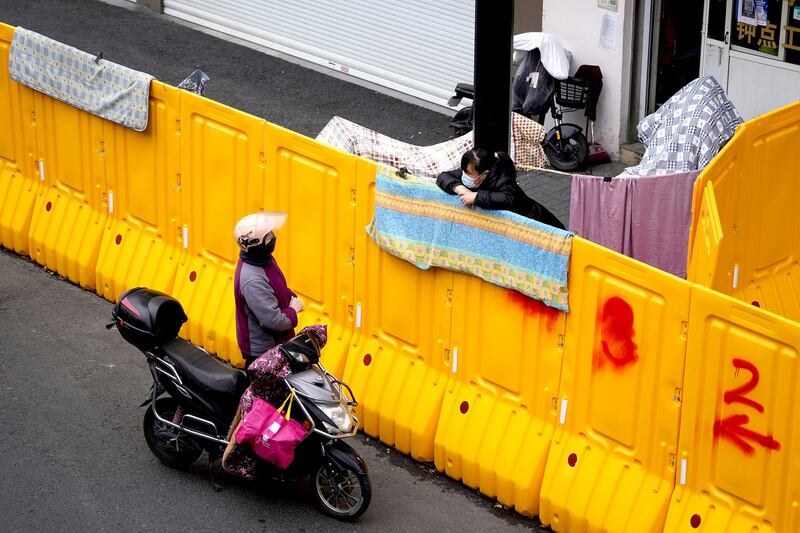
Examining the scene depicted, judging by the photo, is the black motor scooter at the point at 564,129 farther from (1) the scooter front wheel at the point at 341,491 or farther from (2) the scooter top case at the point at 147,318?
(1) the scooter front wheel at the point at 341,491

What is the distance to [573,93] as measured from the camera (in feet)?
42.0

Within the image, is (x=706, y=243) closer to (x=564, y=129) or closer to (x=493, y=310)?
(x=493, y=310)

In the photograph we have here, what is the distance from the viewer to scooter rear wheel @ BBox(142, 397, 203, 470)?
25.1ft

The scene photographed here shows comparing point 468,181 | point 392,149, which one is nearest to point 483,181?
point 468,181

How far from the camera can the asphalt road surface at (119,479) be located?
7.32 metres

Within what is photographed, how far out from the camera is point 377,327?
8281 mm

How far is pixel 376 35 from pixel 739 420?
9.64m

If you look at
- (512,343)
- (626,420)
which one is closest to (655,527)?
(626,420)

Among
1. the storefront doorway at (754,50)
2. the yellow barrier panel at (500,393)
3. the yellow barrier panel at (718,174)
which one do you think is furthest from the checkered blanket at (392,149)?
the storefront doorway at (754,50)

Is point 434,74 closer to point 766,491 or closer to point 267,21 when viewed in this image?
point 267,21

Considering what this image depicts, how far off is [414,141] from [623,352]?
711 centimetres

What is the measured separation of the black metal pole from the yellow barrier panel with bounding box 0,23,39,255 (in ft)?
13.6

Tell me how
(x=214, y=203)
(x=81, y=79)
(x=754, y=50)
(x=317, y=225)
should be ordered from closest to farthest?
(x=317, y=225) < (x=214, y=203) < (x=81, y=79) < (x=754, y=50)

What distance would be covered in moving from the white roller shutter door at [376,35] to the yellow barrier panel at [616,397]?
7.56 meters
